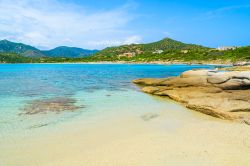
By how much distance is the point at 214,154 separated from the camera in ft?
35.4

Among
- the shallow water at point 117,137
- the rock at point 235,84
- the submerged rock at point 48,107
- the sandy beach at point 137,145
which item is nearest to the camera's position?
the sandy beach at point 137,145

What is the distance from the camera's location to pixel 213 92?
75.9 ft

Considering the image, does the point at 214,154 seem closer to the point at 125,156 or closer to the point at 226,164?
the point at 226,164

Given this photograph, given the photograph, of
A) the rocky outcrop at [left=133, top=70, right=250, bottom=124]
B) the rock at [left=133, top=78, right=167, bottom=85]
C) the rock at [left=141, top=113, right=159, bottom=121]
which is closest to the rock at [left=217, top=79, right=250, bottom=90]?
the rocky outcrop at [left=133, top=70, right=250, bottom=124]

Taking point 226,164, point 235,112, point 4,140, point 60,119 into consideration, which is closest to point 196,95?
point 235,112

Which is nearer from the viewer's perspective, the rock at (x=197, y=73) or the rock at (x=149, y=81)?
the rock at (x=197, y=73)

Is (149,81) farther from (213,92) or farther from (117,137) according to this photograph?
(117,137)

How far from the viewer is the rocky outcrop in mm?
17370

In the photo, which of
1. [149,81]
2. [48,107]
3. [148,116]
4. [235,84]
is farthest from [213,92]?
[149,81]

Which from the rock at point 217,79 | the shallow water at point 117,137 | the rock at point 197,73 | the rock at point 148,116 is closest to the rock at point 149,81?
the rock at point 197,73

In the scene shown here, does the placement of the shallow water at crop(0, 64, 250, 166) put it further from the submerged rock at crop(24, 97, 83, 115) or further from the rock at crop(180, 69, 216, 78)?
the rock at crop(180, 69, 216, 78)

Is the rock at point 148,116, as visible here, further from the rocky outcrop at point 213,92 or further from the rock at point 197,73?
the rock at point 197,73

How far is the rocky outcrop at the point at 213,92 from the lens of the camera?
684 inches

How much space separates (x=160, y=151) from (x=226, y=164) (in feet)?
8.30
